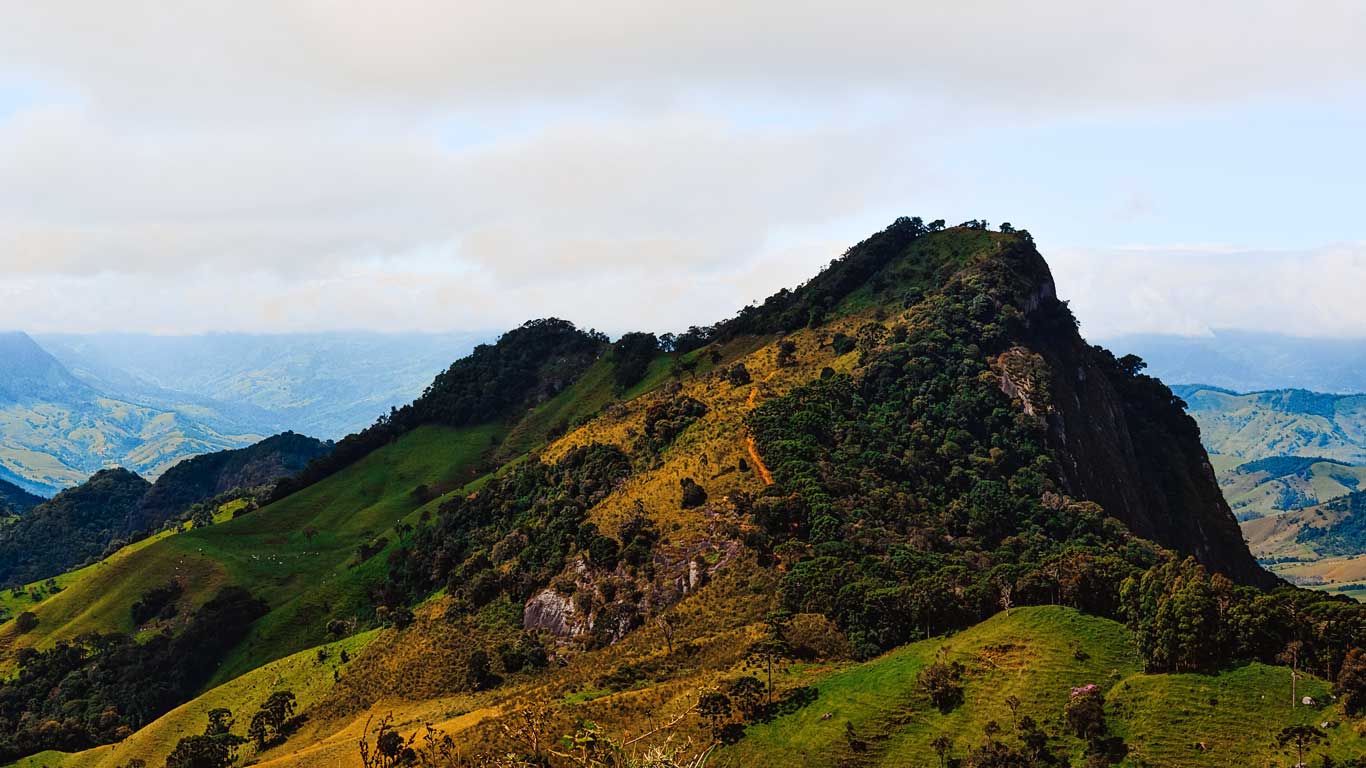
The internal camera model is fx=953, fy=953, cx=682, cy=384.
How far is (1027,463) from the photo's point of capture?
123 m

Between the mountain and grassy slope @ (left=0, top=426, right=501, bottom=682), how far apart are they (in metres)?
0.68

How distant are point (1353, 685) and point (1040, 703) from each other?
63.3ft

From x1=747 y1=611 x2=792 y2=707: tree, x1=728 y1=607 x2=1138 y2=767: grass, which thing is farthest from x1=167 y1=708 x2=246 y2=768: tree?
x1=728 y1=607 x2=1138 y2=767: grass

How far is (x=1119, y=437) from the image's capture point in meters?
145

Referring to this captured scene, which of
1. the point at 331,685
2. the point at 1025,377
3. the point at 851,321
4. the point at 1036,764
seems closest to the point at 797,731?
the point at 1036,764

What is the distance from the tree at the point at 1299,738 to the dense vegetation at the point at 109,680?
12762cm

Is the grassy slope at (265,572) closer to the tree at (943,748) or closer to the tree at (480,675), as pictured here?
the tree at (480,675)

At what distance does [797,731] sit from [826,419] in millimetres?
60138

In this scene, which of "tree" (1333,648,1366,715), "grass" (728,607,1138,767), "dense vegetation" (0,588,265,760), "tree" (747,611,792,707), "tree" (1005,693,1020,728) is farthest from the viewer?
"dense vegetation" (0,588,265,760)

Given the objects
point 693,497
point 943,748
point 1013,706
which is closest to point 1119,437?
point 693,497

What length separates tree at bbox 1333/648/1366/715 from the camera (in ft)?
201

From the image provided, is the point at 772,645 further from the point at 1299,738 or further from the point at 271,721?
the point at 271,721

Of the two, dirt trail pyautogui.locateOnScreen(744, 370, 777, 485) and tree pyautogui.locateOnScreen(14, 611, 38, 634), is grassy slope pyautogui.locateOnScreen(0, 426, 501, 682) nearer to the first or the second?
tree pyautogui.locateOnScreen(14, 611, 38, 634)

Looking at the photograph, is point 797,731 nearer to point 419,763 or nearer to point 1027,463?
point 419,763
